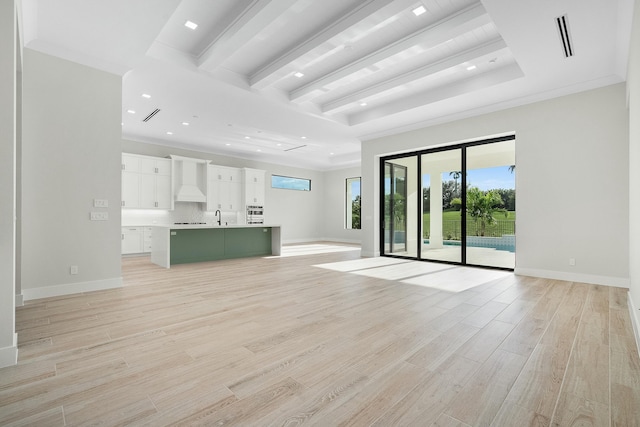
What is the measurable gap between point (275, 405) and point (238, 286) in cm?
282

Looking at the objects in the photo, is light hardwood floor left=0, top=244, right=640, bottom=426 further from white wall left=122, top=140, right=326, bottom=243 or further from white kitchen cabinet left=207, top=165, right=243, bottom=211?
white kitchen cabinet left=207, top=165, right=243, bottom=211

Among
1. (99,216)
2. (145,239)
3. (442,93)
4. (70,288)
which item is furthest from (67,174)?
(442,93)

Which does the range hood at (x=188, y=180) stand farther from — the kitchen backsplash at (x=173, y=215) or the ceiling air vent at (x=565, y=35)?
the ceiling air vent at (x=565, y=35)

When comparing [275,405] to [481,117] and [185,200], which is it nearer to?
[481,117]

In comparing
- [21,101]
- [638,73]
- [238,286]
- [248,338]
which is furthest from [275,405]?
[21,101]

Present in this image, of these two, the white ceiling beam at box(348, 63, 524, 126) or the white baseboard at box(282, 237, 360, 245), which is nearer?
the white ceiling beam at box(348, 63, 524, 126)

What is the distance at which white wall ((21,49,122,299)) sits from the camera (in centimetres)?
355

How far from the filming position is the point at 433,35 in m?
3.55

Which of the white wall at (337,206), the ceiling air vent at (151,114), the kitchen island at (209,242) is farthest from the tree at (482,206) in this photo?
the ceiling air vent at (151,114)

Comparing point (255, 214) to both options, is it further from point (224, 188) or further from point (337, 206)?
point (337, 206)

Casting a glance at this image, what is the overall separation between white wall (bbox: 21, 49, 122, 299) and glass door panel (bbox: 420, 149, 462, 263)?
5674mm

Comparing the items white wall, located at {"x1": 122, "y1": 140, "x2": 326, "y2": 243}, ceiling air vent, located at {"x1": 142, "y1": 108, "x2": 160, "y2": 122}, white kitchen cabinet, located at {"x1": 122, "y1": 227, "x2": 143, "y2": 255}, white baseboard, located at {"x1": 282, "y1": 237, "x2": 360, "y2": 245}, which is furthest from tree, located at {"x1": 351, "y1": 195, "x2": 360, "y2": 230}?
ceiling air vent, located at {"x1": 142, "y1": 108, "x2": 160, "y2": 122}

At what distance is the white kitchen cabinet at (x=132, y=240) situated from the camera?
7348 mm

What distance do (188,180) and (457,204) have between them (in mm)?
6909
